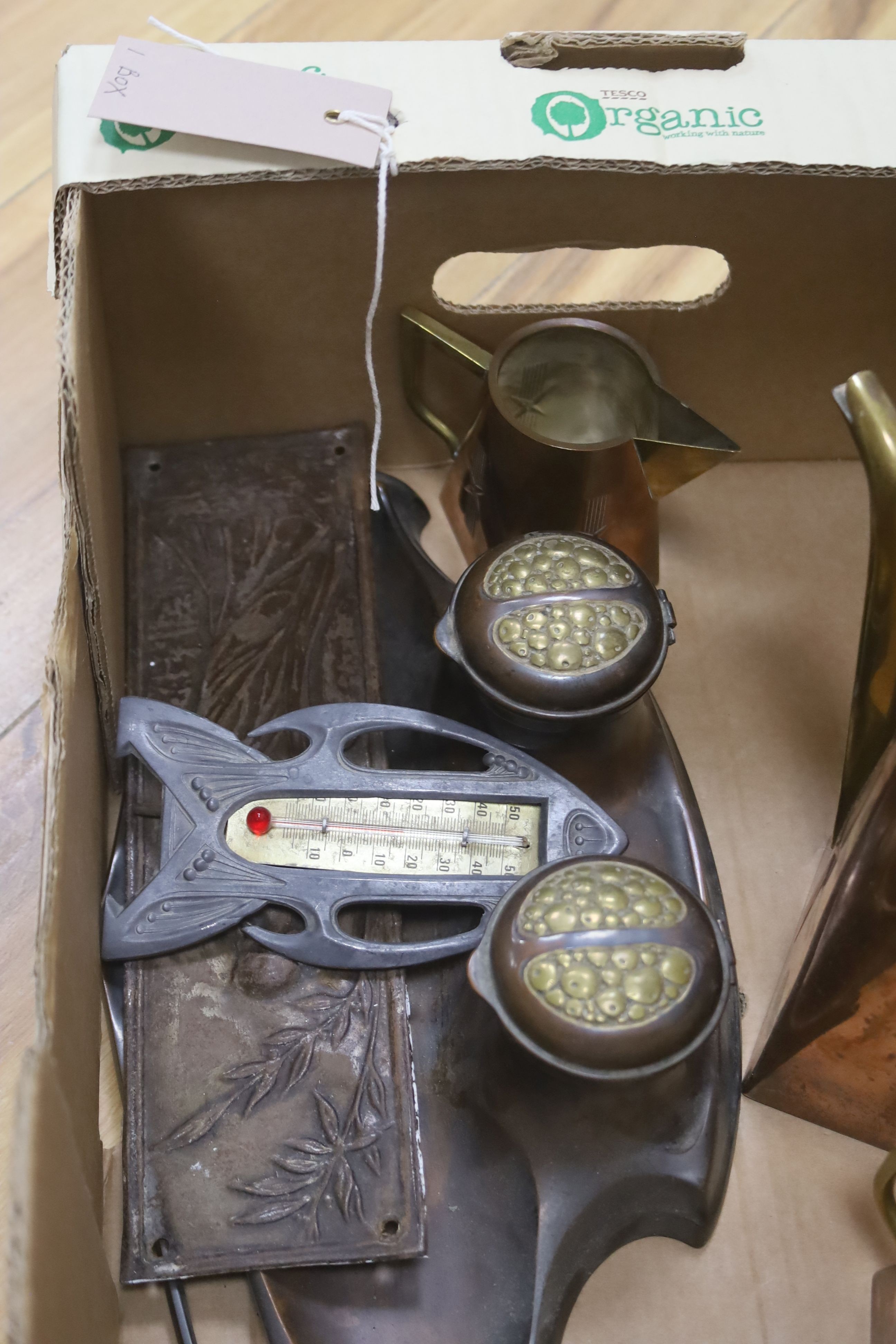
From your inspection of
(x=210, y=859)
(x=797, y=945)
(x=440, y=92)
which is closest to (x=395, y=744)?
(x=210, y=859)

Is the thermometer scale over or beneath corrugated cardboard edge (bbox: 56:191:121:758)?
beneath

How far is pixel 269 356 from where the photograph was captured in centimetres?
70

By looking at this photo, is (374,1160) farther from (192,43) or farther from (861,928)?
(192,43)

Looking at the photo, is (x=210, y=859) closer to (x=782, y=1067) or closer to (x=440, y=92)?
(x=782, y=1067)

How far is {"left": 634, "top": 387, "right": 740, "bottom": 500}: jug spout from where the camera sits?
0.64 m

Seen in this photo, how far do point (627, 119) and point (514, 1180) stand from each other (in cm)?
53

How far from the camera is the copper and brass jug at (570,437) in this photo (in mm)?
628

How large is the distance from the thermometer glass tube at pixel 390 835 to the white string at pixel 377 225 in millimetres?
204

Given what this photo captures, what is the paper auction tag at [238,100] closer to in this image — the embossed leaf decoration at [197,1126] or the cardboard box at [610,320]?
the cardboard box at [610,320]

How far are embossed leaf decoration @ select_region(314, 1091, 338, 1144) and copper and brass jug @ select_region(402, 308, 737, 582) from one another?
0.32 metres

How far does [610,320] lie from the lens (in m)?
0.71

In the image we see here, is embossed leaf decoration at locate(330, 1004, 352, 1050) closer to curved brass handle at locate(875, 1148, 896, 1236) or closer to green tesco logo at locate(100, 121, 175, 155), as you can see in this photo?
curved brass handle at locate(875, 1148, 896, 1236)

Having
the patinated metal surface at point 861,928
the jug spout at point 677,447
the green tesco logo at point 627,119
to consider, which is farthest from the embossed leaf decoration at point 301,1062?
the green tesco logo at point 627,119

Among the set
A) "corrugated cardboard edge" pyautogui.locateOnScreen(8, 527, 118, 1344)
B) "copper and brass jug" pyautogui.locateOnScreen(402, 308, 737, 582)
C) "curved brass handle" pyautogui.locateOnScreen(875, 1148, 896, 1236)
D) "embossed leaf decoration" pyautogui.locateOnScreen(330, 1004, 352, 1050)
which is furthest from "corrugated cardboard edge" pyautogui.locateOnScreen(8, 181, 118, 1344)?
"curved brass handle" pyautogui.locateOnScreen(875, 1148, 896, 1236)
